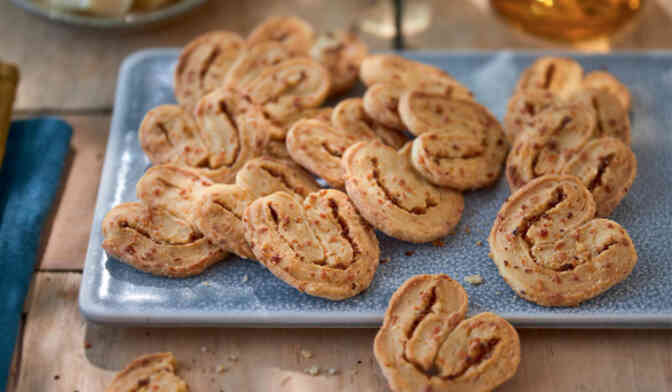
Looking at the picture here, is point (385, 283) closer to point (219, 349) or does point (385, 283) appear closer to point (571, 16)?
point (219, 349)

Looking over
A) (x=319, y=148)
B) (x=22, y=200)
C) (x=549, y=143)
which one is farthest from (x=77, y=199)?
(x=549, y=143)

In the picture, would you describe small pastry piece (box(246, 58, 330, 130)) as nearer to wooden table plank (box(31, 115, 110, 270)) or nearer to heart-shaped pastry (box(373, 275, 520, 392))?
wooden table plank (box(31, 115, 110, 270))

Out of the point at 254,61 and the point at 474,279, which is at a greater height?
the point at 254,61

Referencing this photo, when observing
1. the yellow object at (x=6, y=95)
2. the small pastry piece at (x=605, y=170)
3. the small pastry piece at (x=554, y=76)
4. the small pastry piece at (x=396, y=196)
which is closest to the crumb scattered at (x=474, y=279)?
the small pastry piece at (x=396, y=196)

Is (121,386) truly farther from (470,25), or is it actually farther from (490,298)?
(470,25)

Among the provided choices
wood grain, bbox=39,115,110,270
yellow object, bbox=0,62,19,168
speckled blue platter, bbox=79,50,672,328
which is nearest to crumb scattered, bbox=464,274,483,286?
speckled blue platter, bbox=79,50,672,328

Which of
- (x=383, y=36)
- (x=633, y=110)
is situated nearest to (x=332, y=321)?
(x=633, y=110)
